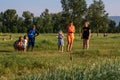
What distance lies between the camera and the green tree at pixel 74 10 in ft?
291

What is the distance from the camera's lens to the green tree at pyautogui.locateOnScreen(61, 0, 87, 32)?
88.7 m

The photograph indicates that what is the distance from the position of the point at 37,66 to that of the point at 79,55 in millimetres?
4808

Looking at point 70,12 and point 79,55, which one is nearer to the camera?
point 79,55

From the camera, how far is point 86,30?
895 inches

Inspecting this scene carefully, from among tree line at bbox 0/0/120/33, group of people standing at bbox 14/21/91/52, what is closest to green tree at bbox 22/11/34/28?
tree line at bbox 0/0/120/33

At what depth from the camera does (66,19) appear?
88750 millimetres

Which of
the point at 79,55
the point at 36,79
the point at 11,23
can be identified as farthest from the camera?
the point at 11,23

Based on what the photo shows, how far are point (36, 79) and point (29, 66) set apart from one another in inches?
257

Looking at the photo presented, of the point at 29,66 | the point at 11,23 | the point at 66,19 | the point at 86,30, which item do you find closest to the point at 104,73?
the point at 29,66

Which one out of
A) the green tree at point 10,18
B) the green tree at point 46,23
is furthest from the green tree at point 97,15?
the green tree at point 10,18

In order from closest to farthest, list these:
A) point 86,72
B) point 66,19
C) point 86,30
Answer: point 86,72, point 86,30, point 66,19

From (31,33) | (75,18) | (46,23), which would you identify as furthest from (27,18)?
(31,33)

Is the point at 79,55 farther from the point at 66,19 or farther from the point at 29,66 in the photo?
the point at 66,19

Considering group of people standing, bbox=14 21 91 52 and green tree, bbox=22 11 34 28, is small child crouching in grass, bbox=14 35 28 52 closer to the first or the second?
→ group of people standing, bbox=14 21 91 52
